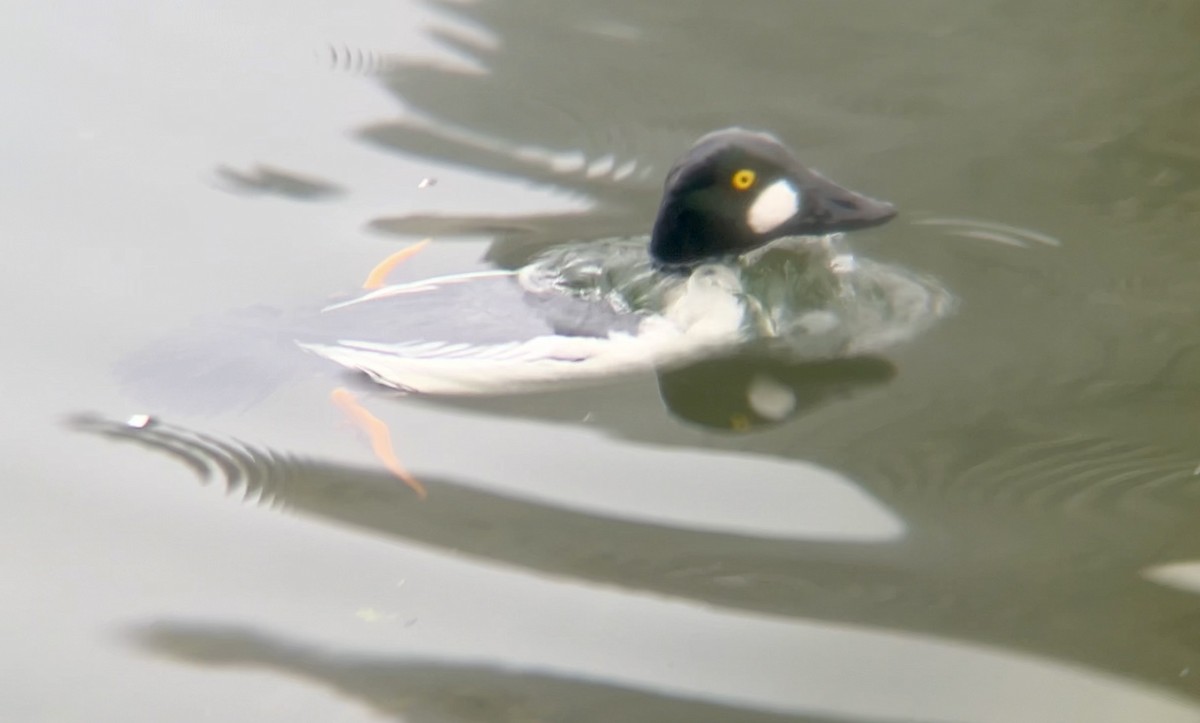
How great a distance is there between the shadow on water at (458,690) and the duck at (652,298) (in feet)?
2.38

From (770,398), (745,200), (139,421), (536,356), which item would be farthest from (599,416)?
(139,421)

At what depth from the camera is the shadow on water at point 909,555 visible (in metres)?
2.24

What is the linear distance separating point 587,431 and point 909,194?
4.15 feet

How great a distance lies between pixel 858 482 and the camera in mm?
2562

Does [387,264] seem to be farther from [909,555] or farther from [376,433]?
[909,555]

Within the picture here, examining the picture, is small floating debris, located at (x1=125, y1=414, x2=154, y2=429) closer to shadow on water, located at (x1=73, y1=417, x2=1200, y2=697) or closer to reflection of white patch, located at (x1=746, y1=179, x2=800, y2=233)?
shadow on water, located at (x1=73, y1=417, x2=1200, y2=697)

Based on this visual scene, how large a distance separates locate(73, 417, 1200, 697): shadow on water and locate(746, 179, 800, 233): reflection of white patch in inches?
28.3

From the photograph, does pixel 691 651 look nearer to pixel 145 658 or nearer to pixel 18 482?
pixel 145 658

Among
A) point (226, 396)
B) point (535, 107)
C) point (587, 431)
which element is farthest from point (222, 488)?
point (535, 107)

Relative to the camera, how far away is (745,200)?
2.97 metres

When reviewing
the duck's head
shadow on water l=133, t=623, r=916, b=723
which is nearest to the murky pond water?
shadow on water l=133, t=623, r=916, b=723

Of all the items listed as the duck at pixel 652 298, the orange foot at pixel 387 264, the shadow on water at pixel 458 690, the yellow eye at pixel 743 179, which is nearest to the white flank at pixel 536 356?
the duck at pixel 652 298

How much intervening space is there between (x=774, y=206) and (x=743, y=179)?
0.10 m

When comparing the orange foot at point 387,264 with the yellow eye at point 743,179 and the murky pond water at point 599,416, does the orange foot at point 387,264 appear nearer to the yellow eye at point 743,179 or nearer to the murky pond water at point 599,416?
the murky pond water at point 599,416
